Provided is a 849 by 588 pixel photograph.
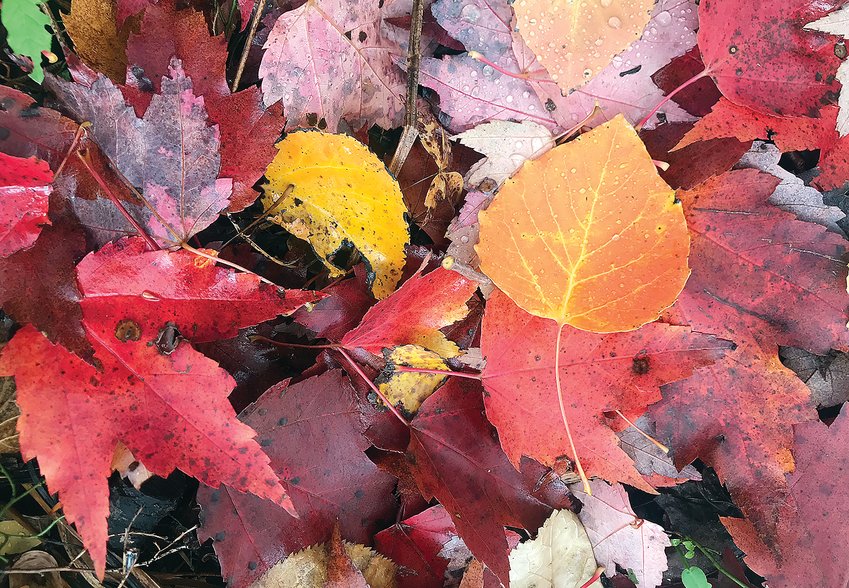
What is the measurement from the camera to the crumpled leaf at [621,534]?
99cm

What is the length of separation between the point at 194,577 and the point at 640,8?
1.12 m

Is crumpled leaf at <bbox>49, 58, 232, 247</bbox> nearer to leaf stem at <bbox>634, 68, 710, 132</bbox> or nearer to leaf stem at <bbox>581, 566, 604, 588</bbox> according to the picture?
leaf stem at <bbox>634, 68, 710, 132</bbox>

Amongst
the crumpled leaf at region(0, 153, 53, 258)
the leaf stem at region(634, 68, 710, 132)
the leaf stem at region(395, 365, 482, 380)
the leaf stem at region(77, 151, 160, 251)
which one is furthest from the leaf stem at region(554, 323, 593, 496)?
the crumpled leaf at region(0, 153, 53, 258)

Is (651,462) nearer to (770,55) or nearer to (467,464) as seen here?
(467,464)

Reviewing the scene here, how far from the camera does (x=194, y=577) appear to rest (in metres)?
0.99

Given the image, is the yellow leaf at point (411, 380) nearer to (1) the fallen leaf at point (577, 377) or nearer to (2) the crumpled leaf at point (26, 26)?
(1) the fallen leaf at point (577, 377)

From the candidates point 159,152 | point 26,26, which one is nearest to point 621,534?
point 159,152

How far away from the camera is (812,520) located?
0.95 meters

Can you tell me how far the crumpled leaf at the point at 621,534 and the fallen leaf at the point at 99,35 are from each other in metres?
0.95

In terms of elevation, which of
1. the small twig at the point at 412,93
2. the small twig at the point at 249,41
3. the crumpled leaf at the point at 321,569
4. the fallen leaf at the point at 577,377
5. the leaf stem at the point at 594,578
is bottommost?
the leaf stem at the point at 594,578

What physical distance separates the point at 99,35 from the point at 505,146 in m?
0.59

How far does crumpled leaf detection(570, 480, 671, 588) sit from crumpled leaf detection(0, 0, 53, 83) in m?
0.96

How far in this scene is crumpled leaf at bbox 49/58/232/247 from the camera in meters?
0.74

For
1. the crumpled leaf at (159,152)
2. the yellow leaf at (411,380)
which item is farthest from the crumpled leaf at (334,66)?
the yellow leaf at (411,380)
